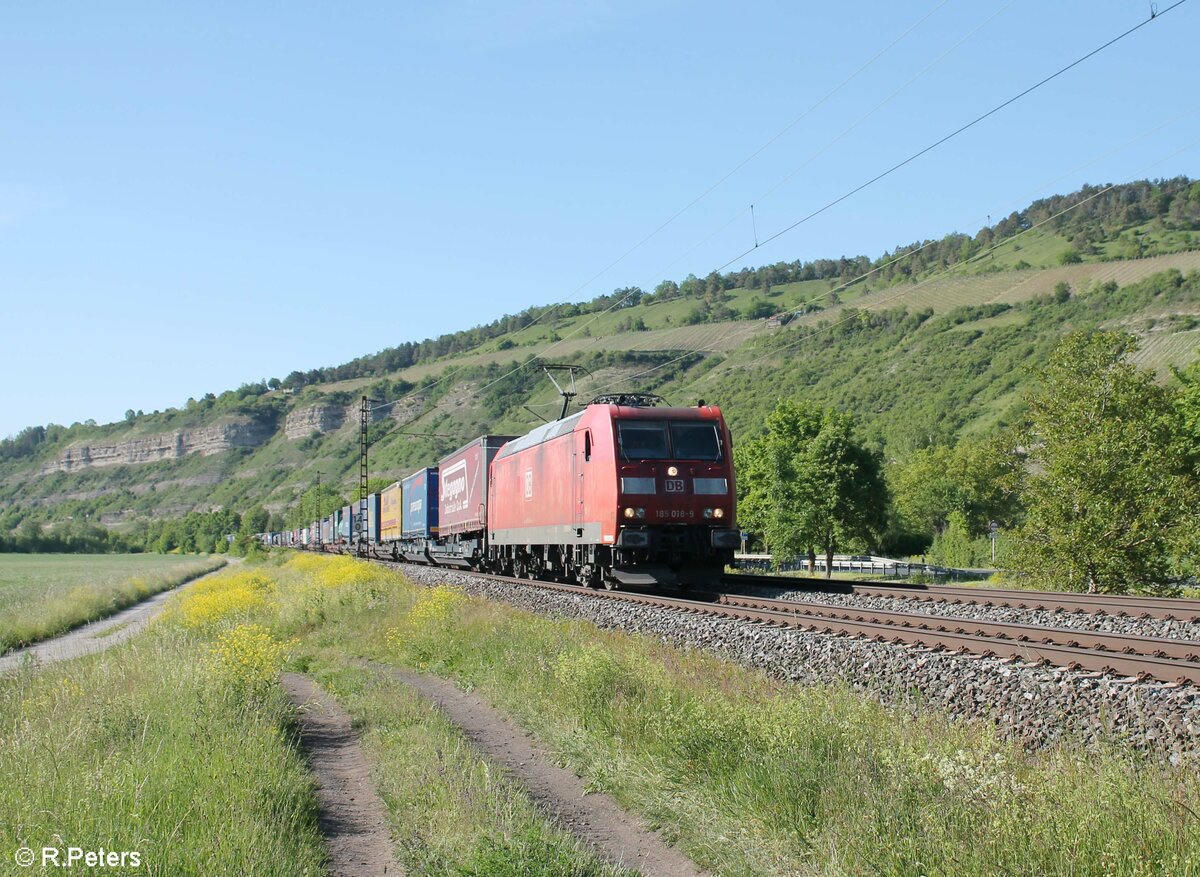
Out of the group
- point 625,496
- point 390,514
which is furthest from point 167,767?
point 390,514

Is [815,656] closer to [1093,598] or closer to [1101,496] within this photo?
[1093,598]

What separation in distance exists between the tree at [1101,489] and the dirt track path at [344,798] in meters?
19.2

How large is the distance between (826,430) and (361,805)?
1876 inches

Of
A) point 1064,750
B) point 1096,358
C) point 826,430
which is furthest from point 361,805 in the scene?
point 826,430

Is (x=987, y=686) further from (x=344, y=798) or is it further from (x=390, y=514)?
(x=390, y=514)

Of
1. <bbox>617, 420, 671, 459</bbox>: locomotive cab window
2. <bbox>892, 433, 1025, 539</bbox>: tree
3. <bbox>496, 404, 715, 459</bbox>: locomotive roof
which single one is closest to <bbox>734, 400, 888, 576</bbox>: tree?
<bbox>496, 404, 715, 459</bbox>: locomotive roof

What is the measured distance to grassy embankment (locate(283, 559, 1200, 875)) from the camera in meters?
5.15

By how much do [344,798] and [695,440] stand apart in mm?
14064

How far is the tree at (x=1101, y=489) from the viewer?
24.7 metres

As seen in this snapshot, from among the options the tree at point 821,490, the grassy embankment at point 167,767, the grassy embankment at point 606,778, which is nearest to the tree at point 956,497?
the tree at point 821,490

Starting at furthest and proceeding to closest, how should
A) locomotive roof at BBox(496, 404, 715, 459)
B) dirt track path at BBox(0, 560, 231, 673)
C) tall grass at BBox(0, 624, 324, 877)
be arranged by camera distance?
locomotive roof at BBox(496, 404, 715, 459) → dirt track path at BBox(0, 560, 231, 673) → tall grass at BBox(0, 624, 324, 877)

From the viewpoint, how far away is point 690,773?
25.4ft

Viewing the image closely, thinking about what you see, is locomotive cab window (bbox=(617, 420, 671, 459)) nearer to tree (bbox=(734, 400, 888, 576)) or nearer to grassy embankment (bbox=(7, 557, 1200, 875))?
grassy embankment (bbox=(7, 557, 1200, 875))

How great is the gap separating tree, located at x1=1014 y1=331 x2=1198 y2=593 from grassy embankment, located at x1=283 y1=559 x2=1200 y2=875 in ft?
53.8
